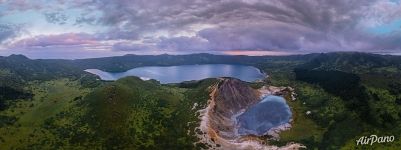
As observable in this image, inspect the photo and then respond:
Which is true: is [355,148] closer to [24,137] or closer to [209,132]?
[209,132]

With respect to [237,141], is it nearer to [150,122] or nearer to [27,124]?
[150,122]

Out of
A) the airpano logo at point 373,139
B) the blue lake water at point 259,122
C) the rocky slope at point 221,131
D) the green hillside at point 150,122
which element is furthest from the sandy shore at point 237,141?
the airpano logo at point 373,139

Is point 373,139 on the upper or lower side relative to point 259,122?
upper

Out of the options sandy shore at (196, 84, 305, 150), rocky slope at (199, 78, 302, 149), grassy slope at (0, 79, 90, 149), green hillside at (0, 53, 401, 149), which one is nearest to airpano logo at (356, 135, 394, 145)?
green hillside at (0, 53, 401, 149)

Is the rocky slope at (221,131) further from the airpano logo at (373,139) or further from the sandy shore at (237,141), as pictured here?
the airpano logo at (373,139)

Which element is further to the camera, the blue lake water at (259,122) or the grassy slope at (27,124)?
the blue lake water at (259,122)

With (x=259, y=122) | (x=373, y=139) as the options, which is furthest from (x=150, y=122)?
(x=373, y=139)

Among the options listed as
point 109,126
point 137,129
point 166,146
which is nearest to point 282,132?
point 166,146

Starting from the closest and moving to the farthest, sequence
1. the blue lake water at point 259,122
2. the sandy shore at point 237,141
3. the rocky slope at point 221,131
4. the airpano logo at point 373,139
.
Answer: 1. the airpano logo at point 373,139
2. the sandy shore at point 237,141
3. the rocky slope at point 221,131
4. the blue lake water at point 259,122
